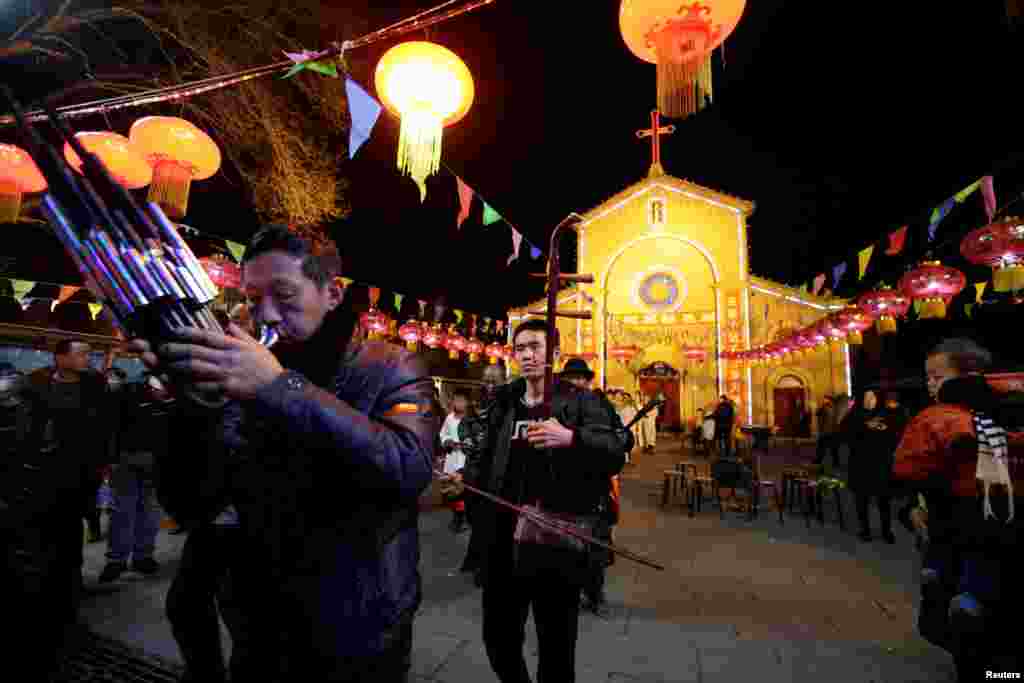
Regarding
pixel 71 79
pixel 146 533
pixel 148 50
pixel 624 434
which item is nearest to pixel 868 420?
pixel 624 434

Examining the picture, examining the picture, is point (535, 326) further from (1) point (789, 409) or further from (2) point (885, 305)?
(1) point (789, 409)

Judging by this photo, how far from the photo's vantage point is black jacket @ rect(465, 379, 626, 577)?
2.64 m

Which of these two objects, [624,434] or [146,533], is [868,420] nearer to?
[624,434]

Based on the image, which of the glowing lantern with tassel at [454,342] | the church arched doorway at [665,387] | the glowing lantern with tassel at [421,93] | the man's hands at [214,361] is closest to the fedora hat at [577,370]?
the glowing lantern with tassel at [421,93]

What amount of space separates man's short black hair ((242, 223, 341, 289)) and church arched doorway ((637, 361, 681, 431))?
23.8 m

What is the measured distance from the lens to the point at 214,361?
33.6 inches

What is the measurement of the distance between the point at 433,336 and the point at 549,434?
18.4m

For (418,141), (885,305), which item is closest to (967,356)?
(418,141)

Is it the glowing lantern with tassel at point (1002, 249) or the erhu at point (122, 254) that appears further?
the glowing lantern with tassel at point (1002, 249)

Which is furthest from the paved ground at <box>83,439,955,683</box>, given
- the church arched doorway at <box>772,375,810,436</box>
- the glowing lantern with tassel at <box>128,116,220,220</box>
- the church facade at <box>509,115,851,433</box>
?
the church arched doorway at <box>772,375,810,436</box>

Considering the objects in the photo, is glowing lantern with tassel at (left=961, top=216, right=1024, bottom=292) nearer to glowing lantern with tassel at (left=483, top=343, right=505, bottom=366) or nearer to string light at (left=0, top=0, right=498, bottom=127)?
string light at (left=0, top=0, right=498, bottom=127)

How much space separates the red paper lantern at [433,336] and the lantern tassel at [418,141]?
1545 cm

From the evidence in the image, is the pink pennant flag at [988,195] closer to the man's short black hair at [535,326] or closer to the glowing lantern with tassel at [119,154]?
the man's short black hair at [535,326]

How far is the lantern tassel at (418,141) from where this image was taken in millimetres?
4379
